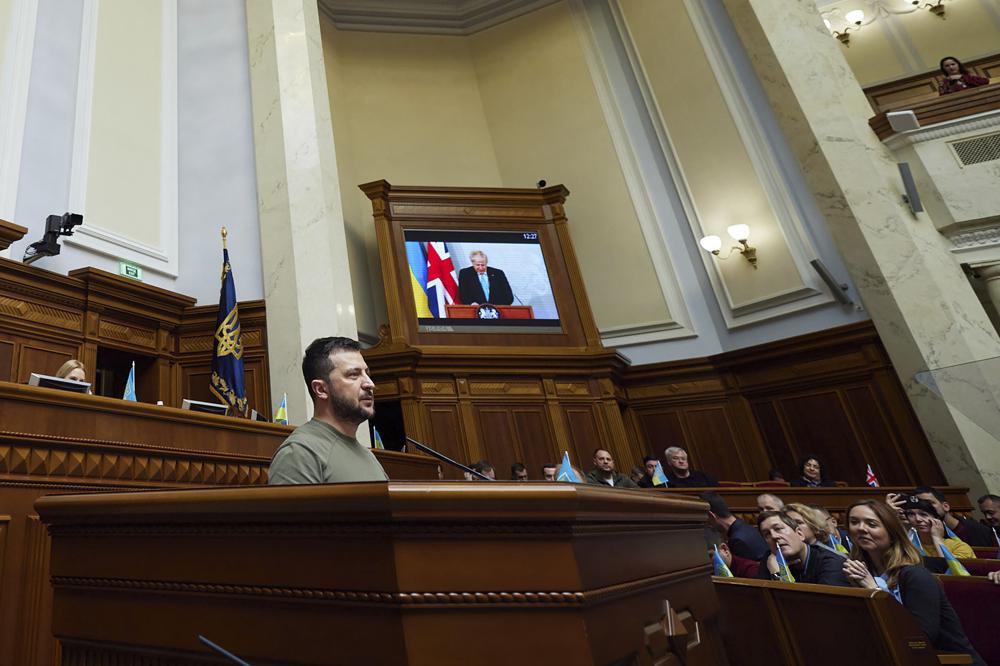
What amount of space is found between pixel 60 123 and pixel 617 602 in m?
6.29

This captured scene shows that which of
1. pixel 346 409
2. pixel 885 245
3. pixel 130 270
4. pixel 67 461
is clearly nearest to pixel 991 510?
pixel 885 245

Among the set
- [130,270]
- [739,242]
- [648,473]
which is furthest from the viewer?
[739,242]

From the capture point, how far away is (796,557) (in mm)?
2605

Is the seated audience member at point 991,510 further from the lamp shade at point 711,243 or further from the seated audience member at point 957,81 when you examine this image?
the seated audience member at point 957,81

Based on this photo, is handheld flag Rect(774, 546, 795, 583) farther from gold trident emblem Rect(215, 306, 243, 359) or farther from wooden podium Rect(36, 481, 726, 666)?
gold trident emblem Rect(215, 306, 243, 359)

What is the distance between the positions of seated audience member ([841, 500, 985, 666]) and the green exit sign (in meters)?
5.42

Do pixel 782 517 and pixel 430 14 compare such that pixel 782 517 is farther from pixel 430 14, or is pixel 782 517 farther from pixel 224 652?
pixel 430 14

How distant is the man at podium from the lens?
1.68 m

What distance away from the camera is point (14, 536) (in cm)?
210

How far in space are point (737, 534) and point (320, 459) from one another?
2.53m

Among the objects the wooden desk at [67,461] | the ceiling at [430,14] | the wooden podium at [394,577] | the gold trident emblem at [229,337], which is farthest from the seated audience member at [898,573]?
the ceiling at [430,14]

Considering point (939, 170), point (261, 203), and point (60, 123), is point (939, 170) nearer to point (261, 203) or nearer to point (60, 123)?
point (261, 203)

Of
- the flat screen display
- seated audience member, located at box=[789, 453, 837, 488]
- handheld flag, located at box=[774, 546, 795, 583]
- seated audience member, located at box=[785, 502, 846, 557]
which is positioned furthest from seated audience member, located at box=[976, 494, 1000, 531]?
the flat screen display

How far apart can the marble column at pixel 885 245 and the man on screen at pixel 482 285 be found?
11.6 feet
